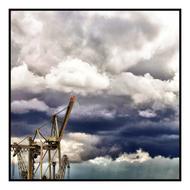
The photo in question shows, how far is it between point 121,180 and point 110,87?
7.11 ft

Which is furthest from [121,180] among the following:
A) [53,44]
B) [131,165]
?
[53,44]

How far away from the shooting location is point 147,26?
10.9 m

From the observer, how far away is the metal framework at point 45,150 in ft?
37.1

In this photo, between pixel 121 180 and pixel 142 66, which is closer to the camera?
pixel 121 180

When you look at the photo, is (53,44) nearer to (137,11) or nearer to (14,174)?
(137,11)

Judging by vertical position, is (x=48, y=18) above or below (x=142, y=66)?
above

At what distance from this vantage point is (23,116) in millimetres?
10922

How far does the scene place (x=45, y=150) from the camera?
1310 centimetres

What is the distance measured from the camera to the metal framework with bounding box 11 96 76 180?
11.3 m

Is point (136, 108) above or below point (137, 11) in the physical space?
below
